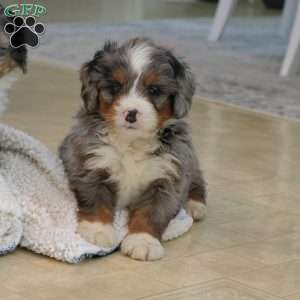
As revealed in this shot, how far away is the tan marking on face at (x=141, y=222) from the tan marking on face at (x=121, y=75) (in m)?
0.36

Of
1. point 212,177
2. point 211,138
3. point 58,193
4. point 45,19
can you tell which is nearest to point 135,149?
point 58,193

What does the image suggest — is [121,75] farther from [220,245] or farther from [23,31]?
[220,245]

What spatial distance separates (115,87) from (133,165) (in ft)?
0.80

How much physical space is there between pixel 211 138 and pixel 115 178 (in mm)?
1488

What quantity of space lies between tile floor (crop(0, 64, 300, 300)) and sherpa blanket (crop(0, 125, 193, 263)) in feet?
0.11

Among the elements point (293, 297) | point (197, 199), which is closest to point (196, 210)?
point (197, 199)

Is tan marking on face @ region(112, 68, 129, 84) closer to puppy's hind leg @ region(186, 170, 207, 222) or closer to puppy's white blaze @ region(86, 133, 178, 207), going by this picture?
puppy's white blaze @ region(86, 133, 178, 207)

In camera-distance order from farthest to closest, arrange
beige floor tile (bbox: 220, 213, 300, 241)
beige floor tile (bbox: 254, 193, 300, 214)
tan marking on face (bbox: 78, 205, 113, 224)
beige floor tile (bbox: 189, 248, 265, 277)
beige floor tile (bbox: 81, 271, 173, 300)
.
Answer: beige floor tile (bbox: 254, 193, 300, 214) → beige floor tile (bbox: 220, 213, 300, 241) → tan marking on face (bbox: 78, 205, 113, 224) → beige floor tile (bbox: 189, 248, 265, 277) → beige floor tile (bbox: 81, 271, 173, 300)

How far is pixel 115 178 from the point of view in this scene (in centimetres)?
258

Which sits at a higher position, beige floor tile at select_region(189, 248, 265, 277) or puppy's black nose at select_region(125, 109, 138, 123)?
puppy's black nose at select_region(125, 109, 138, 123)

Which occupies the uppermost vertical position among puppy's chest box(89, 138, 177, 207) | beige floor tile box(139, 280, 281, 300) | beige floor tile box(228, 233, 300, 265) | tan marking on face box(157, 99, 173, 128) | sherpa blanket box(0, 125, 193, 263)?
tan marking on face box(157, 99, 173, 128)

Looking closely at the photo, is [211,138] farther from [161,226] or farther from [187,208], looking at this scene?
[161,226]

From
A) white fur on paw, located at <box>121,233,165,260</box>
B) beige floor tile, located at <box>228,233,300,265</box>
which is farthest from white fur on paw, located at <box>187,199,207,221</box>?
white fur on paw, located at <box>121,233,165,260</box>

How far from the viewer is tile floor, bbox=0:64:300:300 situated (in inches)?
86.6
